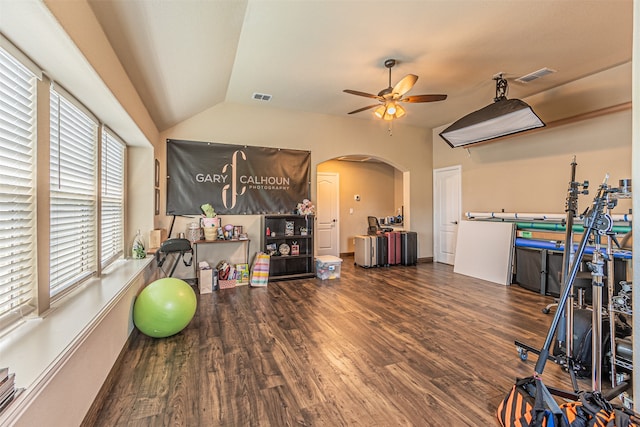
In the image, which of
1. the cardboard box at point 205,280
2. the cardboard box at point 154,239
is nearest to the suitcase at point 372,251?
the cardboard box at point 205,280

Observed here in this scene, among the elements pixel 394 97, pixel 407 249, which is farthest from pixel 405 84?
pixel 407 249

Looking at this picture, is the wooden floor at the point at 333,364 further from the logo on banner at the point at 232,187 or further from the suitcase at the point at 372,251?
the suitcase at the point at 372,251

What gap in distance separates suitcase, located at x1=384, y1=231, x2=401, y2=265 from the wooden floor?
87.7 inches

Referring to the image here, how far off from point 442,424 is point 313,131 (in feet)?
16.2

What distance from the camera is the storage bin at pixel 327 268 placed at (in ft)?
17.2

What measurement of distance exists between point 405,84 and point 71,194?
3311mm

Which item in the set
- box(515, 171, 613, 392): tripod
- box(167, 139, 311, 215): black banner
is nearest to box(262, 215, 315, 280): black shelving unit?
box(167, 139, 311, 215): black banner

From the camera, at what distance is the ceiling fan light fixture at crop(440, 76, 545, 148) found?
3871 mm

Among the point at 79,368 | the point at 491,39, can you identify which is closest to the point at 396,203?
the point at 491,39

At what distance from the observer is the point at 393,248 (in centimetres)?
638

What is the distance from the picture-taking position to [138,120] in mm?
3104

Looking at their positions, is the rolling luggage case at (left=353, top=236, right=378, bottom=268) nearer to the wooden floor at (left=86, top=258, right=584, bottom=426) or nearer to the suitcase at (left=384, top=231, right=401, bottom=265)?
the suitcase at (left=384, top=231, right=401, bottom=265)

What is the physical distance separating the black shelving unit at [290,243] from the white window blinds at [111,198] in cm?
218

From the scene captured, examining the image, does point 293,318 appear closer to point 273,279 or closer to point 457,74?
point 273,279
